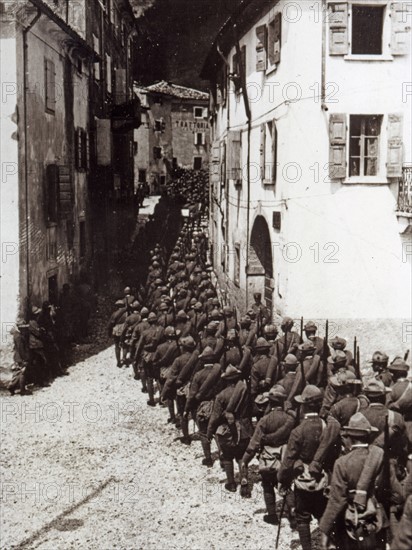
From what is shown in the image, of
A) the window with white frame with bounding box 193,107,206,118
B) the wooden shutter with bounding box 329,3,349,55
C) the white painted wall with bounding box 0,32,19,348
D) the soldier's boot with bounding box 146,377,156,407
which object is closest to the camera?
the soldier's boot with bounding box 146,377,156,407

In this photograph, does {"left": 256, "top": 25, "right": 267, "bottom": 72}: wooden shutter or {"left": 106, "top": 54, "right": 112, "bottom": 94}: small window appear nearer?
{"left": 256, "top": 25, "right": 267, "bottom": 72}: wooden shutter

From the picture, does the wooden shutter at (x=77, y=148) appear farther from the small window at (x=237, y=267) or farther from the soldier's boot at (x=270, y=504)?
the soldier's boot at (x=270, y=504)

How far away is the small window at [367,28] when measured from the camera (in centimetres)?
1600

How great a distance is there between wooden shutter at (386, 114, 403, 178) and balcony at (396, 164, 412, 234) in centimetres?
17

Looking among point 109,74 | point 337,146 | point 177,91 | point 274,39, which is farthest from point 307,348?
point 177,91

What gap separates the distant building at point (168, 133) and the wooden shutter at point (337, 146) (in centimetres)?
3868

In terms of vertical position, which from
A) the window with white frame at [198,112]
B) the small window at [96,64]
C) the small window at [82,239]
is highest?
the window with white frame at [198,112]

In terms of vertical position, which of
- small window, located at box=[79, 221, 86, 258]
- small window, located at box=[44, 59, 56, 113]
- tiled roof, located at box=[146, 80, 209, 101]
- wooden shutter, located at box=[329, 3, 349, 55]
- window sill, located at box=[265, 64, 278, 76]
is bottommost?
small window, located at box=[79, 221, 86, 258]

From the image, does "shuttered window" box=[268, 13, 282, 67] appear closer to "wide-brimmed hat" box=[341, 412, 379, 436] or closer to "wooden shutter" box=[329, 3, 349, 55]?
"wooden shutter" box=[329, 3, 349, 55]

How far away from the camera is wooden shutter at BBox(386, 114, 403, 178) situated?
15.8 metres

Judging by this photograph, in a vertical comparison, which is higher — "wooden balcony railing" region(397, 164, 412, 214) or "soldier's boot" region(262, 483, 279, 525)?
"wooden balcony railing" region(397, 164, 412, 214)

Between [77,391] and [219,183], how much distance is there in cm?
1677

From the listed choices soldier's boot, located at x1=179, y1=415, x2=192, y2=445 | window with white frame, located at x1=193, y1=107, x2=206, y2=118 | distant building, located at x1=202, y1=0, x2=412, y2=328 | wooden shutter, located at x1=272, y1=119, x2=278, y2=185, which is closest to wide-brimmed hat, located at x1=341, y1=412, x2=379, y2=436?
soldier's boot, located at x1=179, y1=415, x2=192, y2=445

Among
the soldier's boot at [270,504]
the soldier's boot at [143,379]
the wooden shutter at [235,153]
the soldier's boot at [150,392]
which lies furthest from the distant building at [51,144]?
the soldier's boot at [270,504]
